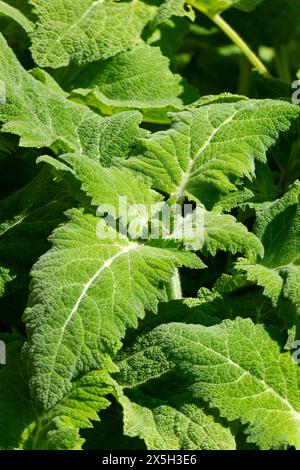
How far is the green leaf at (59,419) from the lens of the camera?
233cm

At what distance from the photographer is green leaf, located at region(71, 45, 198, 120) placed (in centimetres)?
341

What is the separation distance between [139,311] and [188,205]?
56 centimetres

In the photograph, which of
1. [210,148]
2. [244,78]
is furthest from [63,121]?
[244,78]

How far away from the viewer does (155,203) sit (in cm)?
266

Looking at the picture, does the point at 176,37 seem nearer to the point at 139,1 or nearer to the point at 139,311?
the point at 139,1

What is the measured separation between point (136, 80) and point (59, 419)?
1.57 m

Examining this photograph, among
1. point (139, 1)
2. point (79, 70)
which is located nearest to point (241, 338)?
point (79, 70)

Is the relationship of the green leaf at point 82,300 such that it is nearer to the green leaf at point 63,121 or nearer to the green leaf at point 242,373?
the green leaf at point 242,373

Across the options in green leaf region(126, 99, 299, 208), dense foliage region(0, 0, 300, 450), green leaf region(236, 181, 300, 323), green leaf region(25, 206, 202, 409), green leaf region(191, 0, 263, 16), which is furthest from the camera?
green leaf region(191, 0, 263, 16)

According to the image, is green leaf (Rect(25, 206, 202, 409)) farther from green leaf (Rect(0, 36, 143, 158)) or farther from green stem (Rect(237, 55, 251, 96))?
green stem (Rect(237, 55, 251, 96))

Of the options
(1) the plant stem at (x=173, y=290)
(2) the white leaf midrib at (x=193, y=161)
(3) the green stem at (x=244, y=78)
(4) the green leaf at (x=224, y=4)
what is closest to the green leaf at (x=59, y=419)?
(1) the plant stem at (x=173, y=290)

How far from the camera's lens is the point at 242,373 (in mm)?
2416

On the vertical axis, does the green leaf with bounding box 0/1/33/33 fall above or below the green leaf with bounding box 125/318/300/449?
above

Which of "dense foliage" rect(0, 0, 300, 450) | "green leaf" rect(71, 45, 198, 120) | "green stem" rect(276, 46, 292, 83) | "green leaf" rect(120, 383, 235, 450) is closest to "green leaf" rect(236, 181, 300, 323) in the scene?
"dense foliage" rect(0, 0, 300, 450)
